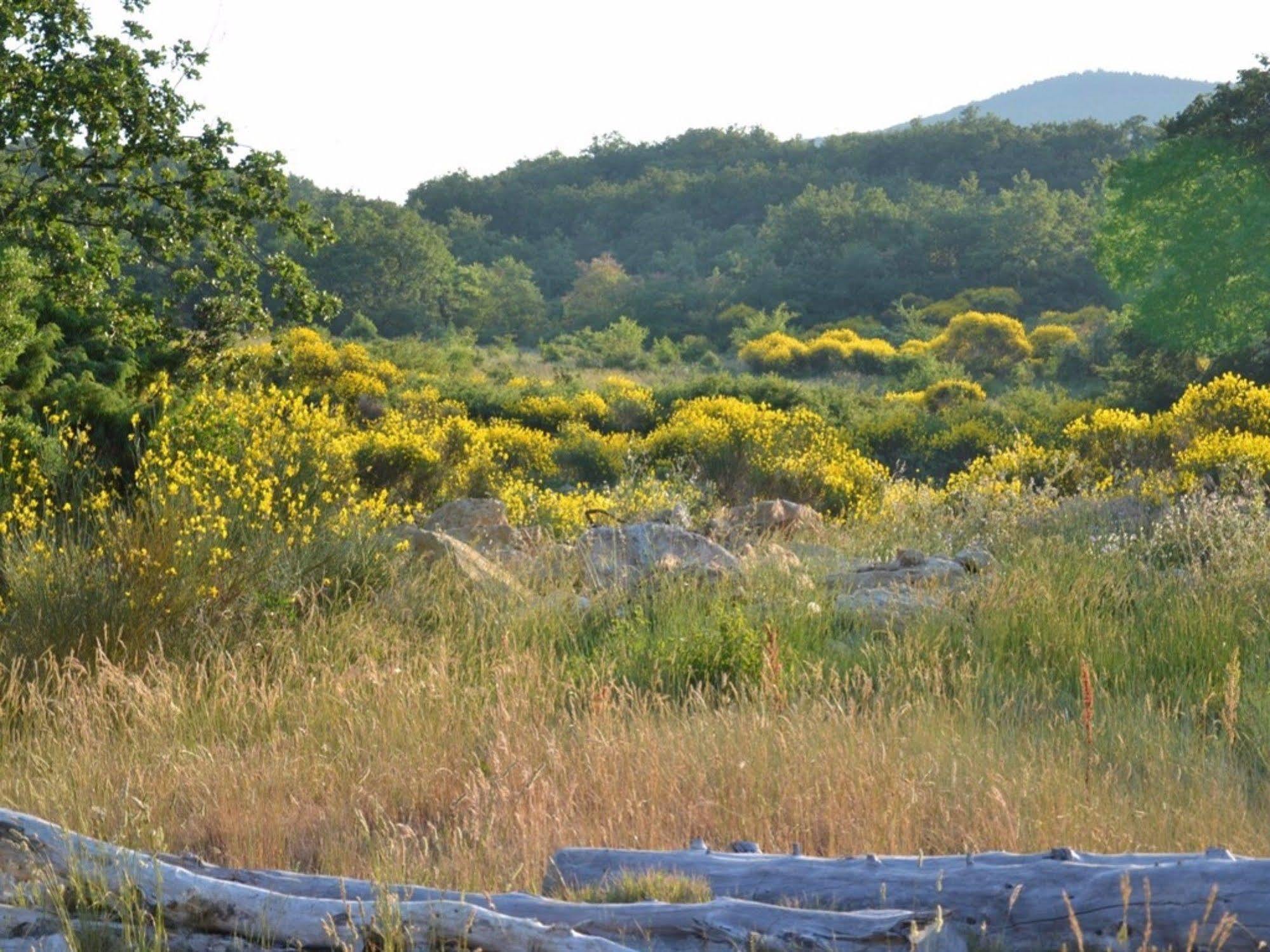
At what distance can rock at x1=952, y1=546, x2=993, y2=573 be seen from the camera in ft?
26.4

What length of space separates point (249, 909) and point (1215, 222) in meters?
25.0

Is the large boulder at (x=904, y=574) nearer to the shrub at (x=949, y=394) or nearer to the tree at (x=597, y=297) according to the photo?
the shrub at (x=949, y=394)

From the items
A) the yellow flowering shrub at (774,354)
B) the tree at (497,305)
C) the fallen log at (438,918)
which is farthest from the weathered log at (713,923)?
the tree at (497,305)

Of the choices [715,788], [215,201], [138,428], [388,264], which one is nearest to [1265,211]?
[215,201]

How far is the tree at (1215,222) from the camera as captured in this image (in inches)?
930

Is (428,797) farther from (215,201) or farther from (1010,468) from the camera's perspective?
(1010,468)

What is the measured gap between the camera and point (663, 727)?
4.59 metres

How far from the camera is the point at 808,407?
21656mm

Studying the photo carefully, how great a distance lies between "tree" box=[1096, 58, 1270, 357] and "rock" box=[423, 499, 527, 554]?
17.1m

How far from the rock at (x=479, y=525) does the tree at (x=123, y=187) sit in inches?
68.2

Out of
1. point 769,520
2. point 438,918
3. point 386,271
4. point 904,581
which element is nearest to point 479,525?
point 769,520

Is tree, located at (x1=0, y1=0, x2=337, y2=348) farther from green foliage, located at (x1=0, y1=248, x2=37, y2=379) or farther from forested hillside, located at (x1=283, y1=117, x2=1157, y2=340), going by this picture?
forested hillside, located at (x1=283, y1=117, x2=1157, y2=340)

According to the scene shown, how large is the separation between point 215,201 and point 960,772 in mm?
7377

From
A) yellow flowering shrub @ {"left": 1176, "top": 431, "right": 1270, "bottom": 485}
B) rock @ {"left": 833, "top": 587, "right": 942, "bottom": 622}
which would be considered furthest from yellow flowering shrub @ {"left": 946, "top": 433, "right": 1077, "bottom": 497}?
rock @ {"left": 833, "top": 587, "right": 942, "bottom": 622}
